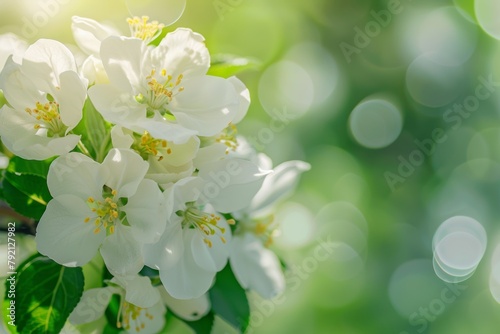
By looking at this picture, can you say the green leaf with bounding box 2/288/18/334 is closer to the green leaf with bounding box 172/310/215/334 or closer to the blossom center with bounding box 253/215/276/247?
the green leaf with bounding box 172/310/215/334

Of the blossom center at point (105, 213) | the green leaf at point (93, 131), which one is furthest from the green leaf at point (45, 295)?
the green leaf at point (93, 131)

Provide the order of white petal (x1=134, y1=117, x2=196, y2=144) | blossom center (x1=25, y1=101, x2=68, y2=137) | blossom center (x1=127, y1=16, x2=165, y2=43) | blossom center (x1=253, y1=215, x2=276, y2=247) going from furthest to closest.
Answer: blossom center (x1=253, y1=215, x2=276, y2=247)
blossom center (x1=127, y1=16, x2=165, y2=43)
blossom center (x1=25, y1=101, x2=68, y2=137)
white petal (x1=134, y1=117, x2=196, y2=144)

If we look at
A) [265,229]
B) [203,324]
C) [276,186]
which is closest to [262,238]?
[265,229]

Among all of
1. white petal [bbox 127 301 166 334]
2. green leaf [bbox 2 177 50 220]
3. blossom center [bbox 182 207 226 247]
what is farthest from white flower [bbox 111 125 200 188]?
white petal [bbox 127 301 166 334]

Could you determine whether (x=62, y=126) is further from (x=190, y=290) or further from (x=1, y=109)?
(x=190, y=290)

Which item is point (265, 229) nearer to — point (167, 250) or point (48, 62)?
point (167, 250)

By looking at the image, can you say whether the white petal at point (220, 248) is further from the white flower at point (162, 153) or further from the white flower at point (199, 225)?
the white flower at point (162, 153)

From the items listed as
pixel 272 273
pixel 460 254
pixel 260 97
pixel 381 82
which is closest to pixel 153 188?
pixel 272 273

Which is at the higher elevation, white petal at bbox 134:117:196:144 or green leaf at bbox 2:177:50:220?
white petal at bbox 134:117:196:144
